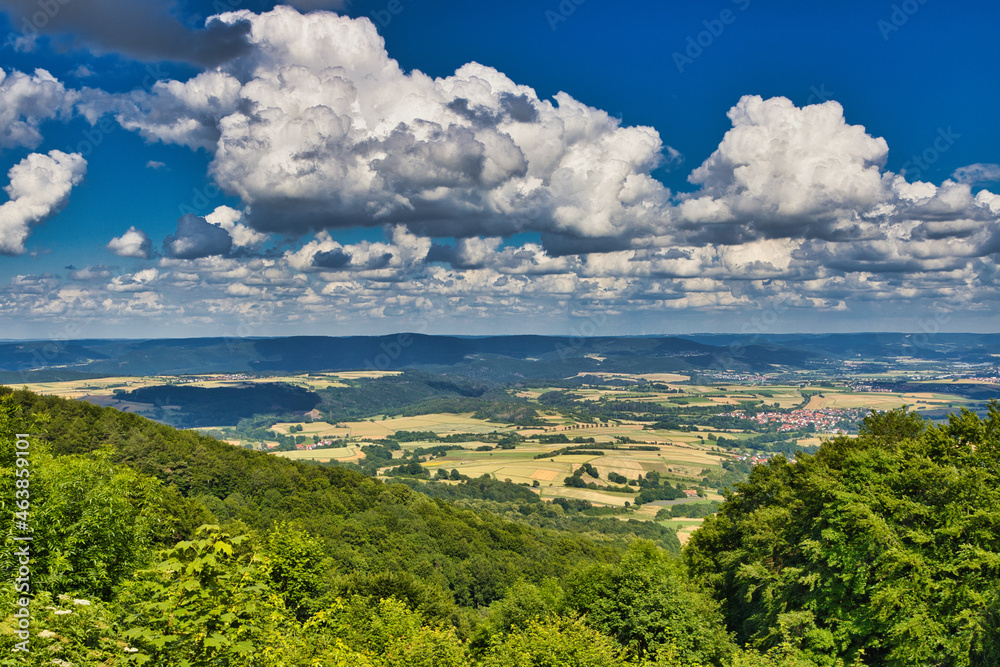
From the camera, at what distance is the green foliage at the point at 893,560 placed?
23891mm

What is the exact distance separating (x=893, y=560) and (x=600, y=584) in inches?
672

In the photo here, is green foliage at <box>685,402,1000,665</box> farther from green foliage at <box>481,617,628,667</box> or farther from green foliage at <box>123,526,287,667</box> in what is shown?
green foliage at <box>123,526,287,667</box>

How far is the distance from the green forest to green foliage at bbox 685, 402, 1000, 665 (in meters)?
0.10

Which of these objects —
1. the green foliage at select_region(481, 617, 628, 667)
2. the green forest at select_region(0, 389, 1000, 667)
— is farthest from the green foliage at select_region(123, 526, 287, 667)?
the green foliage at select_region(481, 617, 628, 667)

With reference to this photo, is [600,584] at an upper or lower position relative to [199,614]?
lower

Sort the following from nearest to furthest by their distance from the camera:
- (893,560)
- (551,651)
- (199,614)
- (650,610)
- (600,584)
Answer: (199,614), (551,651), (893,560), (650,610), (600,584)

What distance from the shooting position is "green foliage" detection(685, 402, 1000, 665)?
23891mm

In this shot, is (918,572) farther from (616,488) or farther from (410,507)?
(616,488)

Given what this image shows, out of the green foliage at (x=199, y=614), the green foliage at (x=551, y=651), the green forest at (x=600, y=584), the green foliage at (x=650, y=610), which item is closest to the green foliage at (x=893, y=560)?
the green forest at (x=600, y=584)

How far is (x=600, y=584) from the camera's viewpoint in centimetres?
3731

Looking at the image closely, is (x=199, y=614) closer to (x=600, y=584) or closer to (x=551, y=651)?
(x=551, y=651)

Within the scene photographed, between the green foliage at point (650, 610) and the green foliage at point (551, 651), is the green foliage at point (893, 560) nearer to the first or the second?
the green foliage at point (650, 610)

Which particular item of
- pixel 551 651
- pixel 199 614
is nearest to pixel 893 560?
pixel 551 651

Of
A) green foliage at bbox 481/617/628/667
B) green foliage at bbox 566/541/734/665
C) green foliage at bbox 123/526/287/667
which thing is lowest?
green foliage at bbox 566/541/734/665
